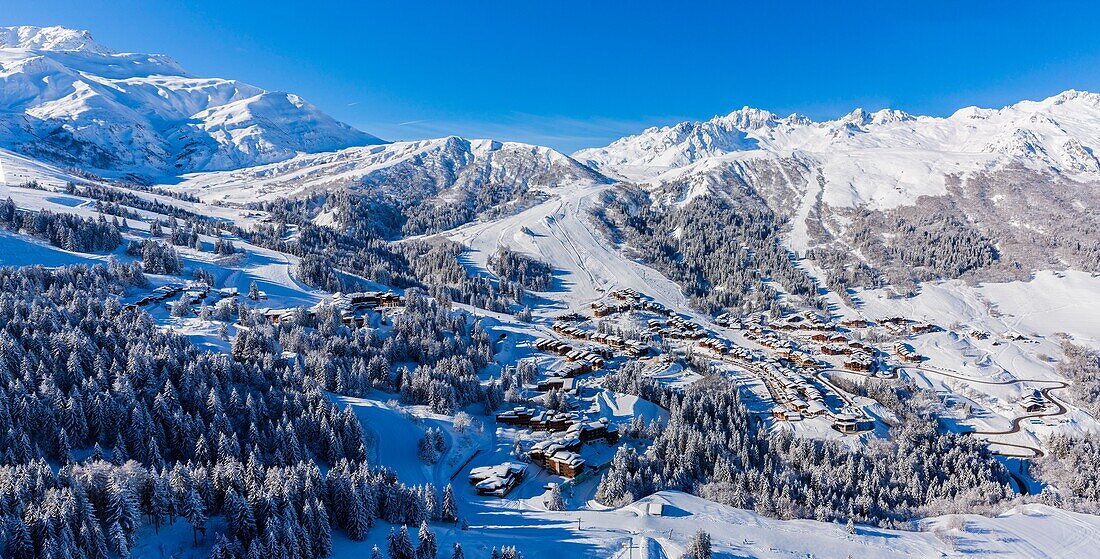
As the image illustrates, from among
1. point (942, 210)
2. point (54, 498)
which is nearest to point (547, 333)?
point (54, 498)

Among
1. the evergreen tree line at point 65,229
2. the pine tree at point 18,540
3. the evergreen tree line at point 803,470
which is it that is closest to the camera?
the pine tree at point 18,540

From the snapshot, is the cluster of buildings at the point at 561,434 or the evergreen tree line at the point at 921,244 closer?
the cluster of buildings at the point at 561,434

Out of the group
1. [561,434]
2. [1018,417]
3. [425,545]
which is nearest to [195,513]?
[425,545]

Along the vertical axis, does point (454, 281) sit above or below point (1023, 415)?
above

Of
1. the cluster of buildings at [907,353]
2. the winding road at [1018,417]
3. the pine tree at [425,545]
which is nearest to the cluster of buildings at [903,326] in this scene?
the cluster of buildings at [907,353]

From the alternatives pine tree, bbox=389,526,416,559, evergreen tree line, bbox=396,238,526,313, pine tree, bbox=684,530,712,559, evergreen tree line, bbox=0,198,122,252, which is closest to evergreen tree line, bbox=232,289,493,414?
evergreen tree line, bbox=396,238,526,313

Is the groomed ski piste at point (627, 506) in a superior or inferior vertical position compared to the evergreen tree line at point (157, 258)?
inferior

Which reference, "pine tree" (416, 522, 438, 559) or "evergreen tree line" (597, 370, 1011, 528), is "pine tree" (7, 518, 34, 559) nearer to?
"pine tree" (416, 522, 438, 559)

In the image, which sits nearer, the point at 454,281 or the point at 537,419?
the point at 537,419

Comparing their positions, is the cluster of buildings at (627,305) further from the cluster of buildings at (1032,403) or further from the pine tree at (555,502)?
the pine tree at (555,502)

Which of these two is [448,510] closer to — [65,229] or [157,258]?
[157,258]

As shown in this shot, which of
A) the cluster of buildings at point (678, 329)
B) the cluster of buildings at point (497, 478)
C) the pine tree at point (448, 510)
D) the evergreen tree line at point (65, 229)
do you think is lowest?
the cluster of buildings at point (497, 478)
